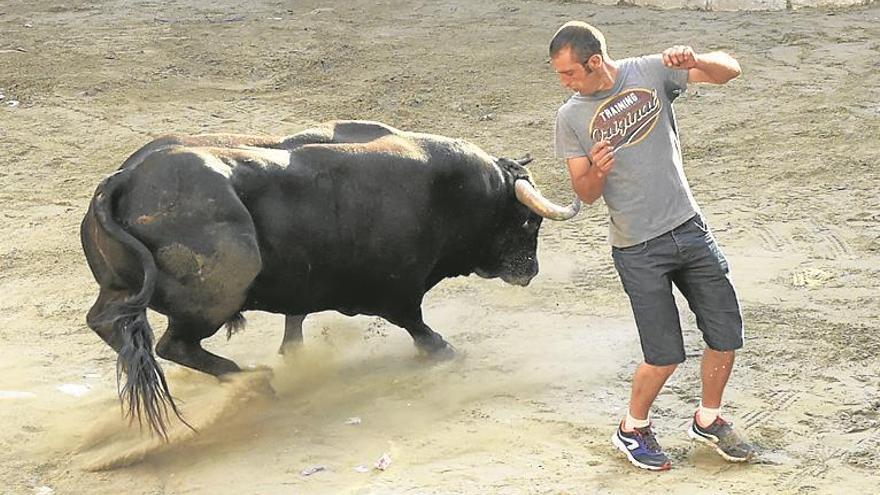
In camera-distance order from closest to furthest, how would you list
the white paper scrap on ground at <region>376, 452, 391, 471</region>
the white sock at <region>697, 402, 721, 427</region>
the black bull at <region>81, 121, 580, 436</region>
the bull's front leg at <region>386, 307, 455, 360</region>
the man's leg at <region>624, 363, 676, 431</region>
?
the man's leg at <region>624, 363, 676, 431</region> → the white sock at <region>697, 402, 721, 427</region> → the white paper scrap on ground at <region>376, 452, 391, 471</region> → the black bull at <region>81, 121, 580, 436</region> → the bull's front leg at <region>386, 307, 455, 360</region>

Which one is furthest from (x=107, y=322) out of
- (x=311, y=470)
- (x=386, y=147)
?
(x=386, y=147)

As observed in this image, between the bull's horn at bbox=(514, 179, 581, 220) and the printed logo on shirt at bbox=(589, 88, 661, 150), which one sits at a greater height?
the printed logo on shirt at bbox=(589, 88, 661, 150)

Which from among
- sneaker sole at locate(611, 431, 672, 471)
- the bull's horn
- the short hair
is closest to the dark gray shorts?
sneaker sole at locate(611, 431, 672, 471)

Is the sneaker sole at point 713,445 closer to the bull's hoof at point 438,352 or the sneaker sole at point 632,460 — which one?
the sneaker sole at point 632,460

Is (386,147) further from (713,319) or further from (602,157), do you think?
(713,319)

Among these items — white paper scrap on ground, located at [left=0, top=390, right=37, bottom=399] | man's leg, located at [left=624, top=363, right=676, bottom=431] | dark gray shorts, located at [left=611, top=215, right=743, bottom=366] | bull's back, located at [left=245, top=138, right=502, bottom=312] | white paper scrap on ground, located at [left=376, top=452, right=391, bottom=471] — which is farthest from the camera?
white paper scrap on ground, located at [left=0, top=390, right=37, bottom=399]

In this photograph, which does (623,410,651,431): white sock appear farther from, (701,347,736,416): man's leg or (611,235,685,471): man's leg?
(701,347,736,416): man's leg

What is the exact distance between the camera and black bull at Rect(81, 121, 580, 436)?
6117 mm

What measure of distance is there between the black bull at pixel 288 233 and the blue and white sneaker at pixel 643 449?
1328 mm

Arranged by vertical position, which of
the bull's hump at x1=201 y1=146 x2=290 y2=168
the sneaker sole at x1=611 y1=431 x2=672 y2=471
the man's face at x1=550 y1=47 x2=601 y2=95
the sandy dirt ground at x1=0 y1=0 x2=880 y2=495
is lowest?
the sandy dirt ground at x1=0 y1=0 x2=880 y2=495

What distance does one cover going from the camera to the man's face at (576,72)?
532 cm

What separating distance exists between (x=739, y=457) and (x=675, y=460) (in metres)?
0.27

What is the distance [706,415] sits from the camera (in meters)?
5.80

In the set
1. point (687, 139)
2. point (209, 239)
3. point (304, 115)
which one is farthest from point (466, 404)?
point (304, 115)
